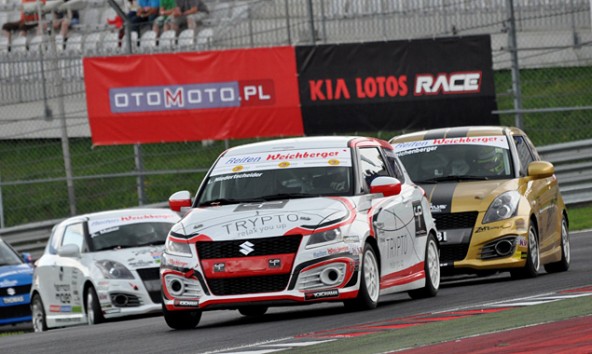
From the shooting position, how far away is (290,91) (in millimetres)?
25500

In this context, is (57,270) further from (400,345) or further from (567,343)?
(567,343)

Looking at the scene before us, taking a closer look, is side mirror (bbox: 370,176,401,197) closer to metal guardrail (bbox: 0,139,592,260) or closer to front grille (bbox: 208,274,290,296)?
front grille (bbox: 208,274,290,296)

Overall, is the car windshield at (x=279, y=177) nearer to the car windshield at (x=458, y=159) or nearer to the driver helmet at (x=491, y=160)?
the car windshield at (x=458, y=159)

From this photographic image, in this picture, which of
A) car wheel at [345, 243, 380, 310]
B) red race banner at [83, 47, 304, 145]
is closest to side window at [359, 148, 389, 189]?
car wheel at [345, 243, 380, 310]

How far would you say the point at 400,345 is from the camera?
30.9ft

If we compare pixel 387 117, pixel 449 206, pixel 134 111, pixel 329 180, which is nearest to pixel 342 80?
pixel 387 117

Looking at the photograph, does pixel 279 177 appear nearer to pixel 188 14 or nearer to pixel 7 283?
pixel 7 283

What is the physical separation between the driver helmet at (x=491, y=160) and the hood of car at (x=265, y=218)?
3926 millimetres

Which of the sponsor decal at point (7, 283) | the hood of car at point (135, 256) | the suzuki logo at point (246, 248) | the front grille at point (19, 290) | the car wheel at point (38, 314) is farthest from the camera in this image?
the sponsor decal at point (7, 283)

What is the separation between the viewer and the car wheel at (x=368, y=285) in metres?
12.6

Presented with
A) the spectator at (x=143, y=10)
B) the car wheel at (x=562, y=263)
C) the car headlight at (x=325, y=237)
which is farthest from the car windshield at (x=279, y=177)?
the spectator at (x=143, y=10)

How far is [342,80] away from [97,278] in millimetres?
8636

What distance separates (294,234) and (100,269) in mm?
6173

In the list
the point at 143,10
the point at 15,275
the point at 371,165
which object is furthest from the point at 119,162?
the point at 371,165
